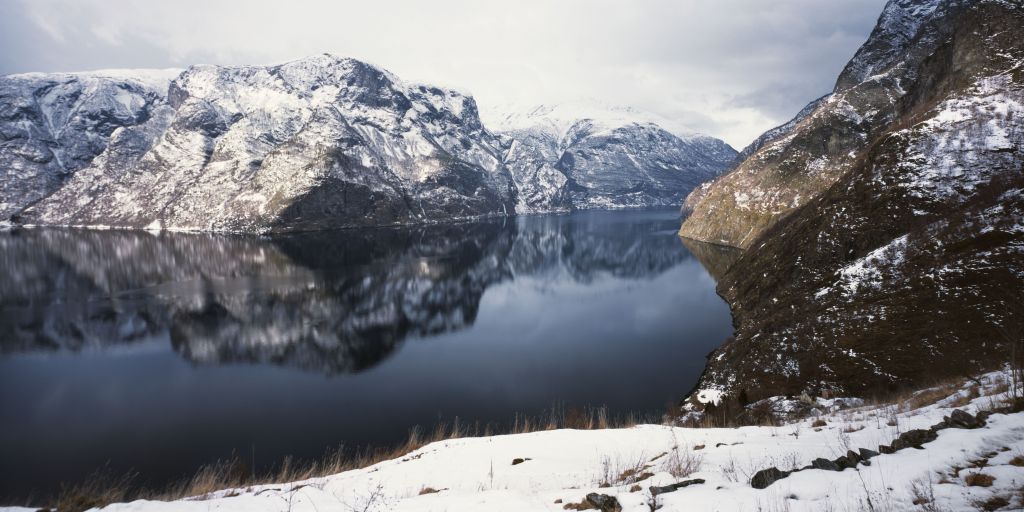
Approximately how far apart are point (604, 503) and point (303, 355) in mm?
51787

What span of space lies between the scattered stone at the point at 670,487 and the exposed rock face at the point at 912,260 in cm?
2119

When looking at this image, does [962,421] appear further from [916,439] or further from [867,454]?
[867,454]

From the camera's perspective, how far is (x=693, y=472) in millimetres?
11461

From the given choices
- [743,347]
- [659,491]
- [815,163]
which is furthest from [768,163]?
[659,491]

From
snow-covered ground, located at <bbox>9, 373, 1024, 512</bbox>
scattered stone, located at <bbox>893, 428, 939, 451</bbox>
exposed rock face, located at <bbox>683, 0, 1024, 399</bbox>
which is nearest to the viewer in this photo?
snow-covered ground, located at <bbox>9, 373, 1024, 512</bbox>

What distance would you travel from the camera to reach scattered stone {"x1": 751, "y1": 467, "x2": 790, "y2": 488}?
904 centimetres

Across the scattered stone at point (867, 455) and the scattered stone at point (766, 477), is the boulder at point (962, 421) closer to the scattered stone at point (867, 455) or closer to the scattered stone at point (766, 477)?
the scattered stone at point (867, 455)

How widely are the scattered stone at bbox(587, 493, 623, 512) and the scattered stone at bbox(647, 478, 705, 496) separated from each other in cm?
84

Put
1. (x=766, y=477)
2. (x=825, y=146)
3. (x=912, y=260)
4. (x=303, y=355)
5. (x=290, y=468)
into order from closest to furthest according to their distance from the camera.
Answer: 1. (x=766, y=477)
2. (x=290, y=468)
3. (x=912, y=260)
4. (x=303, y=355)
5. (x=825, y=146)

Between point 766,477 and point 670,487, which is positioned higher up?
point 766,477

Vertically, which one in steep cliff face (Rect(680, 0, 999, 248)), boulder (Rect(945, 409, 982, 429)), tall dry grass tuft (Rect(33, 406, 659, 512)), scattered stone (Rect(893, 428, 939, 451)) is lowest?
tall dry grass tuft (Rect(33, 406, 659, 512))

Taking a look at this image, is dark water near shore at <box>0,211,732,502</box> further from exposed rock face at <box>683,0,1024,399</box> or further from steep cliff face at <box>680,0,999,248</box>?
Result: steep cliff face at <box>680,0,999,248</box>

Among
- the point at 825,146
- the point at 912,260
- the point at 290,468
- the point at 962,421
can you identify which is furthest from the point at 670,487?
the point at 825,146

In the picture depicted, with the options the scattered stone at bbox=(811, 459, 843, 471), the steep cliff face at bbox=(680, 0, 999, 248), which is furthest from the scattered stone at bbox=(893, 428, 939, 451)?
the steep cliff face at bbox=(680, 0, 999, 248)
